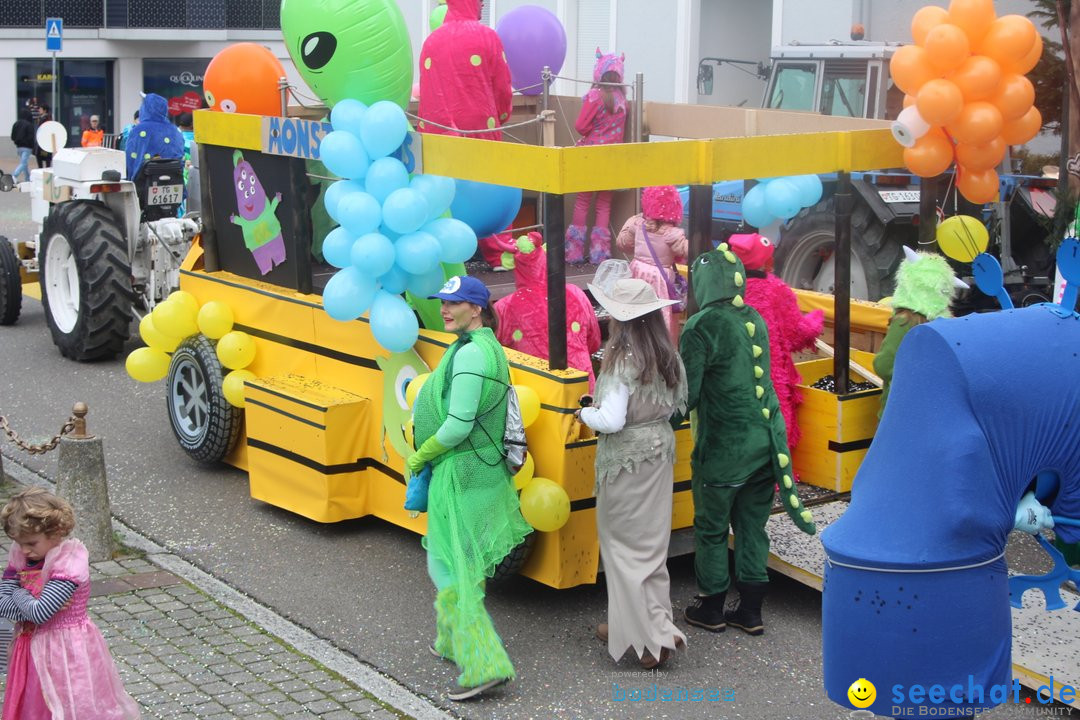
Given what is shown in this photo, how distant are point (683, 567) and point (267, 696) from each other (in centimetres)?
217

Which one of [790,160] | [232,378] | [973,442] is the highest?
[790,160]

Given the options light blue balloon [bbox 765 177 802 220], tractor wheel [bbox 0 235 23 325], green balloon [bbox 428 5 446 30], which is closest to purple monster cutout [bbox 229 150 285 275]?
green balloon [bbox 428 5 446 30]

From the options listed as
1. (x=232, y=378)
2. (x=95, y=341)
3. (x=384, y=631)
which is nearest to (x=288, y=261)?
(x=232, y=378)

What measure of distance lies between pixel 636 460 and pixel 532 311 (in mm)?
1528

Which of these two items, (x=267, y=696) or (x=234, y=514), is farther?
(x=234, y=514)

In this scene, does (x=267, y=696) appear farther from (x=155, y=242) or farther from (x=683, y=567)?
(x=155, y=242)

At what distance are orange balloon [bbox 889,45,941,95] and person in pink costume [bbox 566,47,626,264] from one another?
2.46m

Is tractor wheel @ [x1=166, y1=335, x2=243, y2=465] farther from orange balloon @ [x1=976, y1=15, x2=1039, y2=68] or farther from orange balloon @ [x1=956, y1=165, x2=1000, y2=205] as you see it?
orange balloon @ [x1=976, y1=15, x2=1039, y2=68]

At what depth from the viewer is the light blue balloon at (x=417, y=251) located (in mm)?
5954

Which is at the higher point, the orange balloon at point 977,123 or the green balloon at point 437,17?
the green balloon at point 437,17

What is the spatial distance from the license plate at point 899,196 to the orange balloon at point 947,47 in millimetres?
4768

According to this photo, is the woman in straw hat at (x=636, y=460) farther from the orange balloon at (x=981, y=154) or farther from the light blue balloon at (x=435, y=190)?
the orange balloon at (x=981, y=154)

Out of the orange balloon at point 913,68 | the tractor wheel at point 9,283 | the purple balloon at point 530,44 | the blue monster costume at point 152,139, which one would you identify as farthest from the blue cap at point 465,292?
the tractor wheel at point 9,283

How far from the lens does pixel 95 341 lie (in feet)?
34.0
